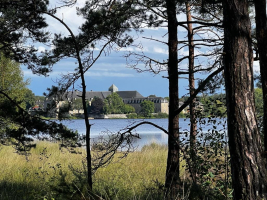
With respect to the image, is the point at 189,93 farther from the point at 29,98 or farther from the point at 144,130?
the point at 144,130

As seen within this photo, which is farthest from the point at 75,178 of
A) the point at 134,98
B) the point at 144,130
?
the point at 134,98

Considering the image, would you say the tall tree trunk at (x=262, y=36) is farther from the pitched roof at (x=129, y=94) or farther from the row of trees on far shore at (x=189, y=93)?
the pitched roof at (x=129, y=94)

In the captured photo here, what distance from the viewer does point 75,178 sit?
646 cm

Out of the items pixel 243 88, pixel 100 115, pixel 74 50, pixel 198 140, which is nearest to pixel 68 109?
pixel 74 50

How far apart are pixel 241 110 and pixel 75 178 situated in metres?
3.66

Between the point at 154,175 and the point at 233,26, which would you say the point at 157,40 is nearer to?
the point at 233,26

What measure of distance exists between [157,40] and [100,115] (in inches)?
2362

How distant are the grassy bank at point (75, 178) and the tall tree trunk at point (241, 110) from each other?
1077 millimetres

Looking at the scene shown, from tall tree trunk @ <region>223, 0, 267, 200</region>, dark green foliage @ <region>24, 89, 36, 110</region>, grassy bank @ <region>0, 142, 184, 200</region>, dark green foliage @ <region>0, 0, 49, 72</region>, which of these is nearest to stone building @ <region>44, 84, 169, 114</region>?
dark green foliage @ <region>24, 89, 36, 110</region>

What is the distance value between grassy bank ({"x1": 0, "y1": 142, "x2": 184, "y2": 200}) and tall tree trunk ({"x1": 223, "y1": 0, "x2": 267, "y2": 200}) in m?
1.08

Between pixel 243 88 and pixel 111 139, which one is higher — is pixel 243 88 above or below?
above

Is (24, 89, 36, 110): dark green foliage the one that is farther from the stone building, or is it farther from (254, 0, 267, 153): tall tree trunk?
the stone building

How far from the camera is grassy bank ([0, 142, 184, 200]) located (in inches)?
202

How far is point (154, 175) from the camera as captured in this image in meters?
8.48
